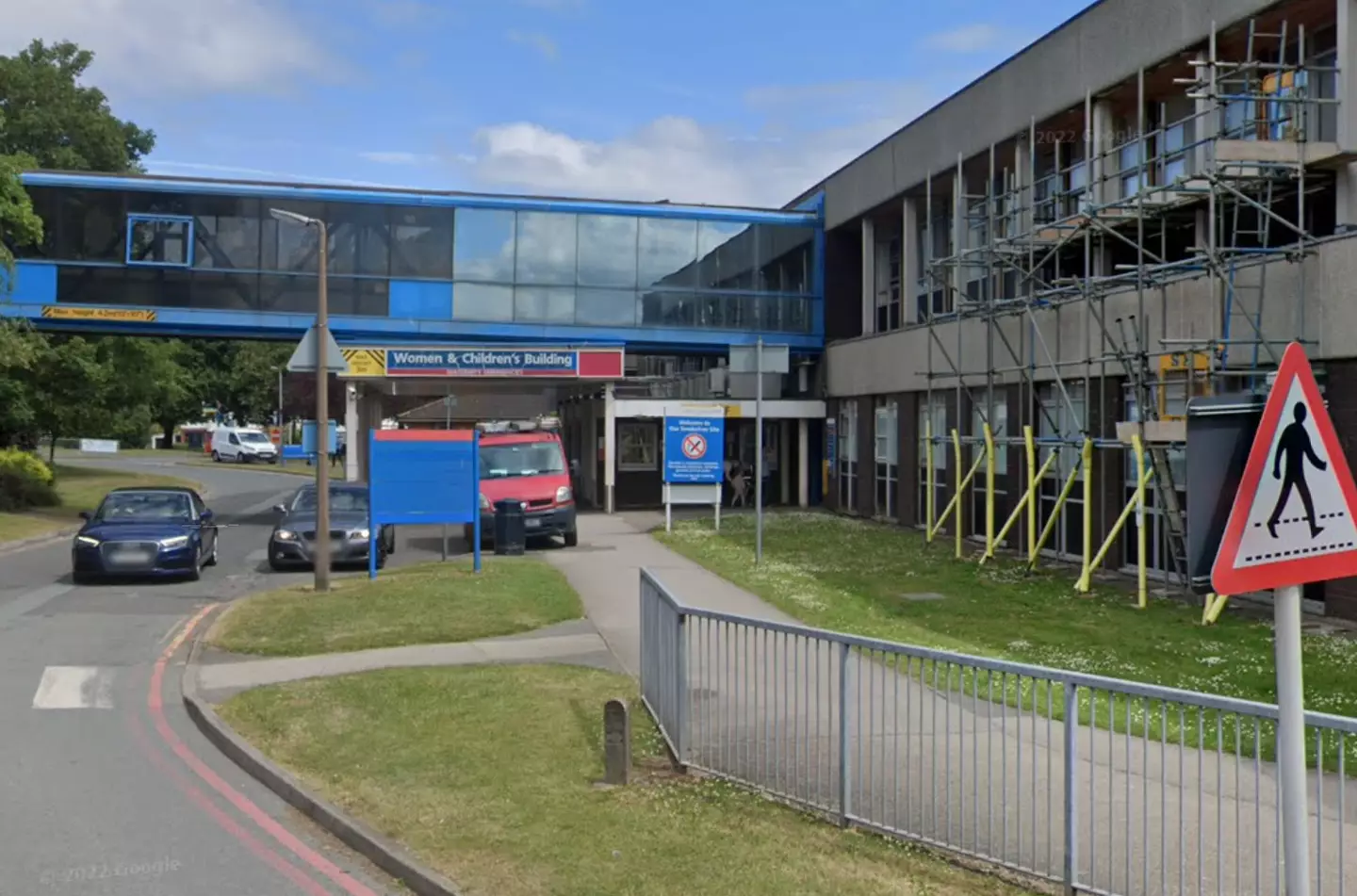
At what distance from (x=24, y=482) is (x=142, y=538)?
57.2 ft

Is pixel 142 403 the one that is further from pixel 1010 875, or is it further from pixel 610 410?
pixel 1010 875

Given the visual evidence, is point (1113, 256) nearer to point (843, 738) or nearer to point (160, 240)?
point (843, 738)

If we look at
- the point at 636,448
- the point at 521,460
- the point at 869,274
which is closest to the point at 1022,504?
the point at 521,460

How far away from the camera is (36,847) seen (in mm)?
6883

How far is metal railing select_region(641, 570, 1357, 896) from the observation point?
17.2 ft

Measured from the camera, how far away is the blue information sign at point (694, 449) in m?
24.3

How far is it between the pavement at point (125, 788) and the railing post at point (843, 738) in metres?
2.38

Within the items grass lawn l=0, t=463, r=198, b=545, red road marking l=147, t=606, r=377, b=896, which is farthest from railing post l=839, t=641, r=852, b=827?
grass lawn l=0, t=463, r=198, b=545

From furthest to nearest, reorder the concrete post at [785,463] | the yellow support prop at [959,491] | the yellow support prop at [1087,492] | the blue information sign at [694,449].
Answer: the concrete post at [785,463] < the blue information sign at [694,449] < the yellow support prop at [959,491] < the yellow support prop at [1087,492]

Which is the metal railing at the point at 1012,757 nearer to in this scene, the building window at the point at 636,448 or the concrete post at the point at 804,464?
the concrete post at the point at 804,464

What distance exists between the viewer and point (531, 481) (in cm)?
2427

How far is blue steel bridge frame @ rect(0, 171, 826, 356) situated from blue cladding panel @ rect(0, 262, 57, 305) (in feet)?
0.08

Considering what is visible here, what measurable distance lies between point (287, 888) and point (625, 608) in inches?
369

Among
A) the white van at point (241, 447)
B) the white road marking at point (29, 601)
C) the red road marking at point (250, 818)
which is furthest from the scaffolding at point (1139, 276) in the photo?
the white van at point (241, 447)
